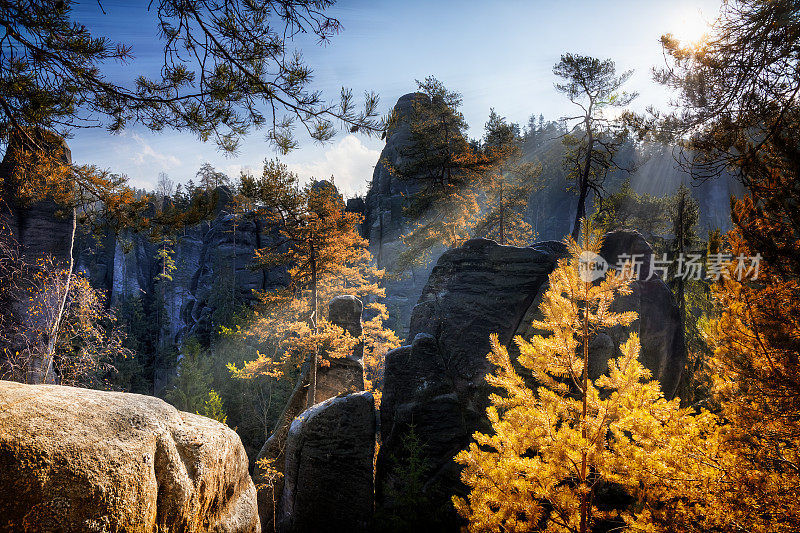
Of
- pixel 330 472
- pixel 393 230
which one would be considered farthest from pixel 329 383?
pixel 393 230

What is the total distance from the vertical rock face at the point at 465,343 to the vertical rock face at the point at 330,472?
0.78 metres

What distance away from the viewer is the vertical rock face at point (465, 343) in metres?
8.84

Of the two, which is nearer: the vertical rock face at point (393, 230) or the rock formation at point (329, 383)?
the rock formation at point (329, 383)

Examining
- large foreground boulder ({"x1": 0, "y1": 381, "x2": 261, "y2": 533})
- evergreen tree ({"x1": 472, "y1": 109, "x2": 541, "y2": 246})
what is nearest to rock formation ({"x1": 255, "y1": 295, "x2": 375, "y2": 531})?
large foreground boulder ({"x1": 0, "y1": 381, "x2": 261, "y2": 533})

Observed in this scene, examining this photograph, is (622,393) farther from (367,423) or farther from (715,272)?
(367,423)

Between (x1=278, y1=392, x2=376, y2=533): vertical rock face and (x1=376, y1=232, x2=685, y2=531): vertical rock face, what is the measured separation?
2.57 ft

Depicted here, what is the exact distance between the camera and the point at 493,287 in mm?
10742

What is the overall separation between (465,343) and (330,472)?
4.99m

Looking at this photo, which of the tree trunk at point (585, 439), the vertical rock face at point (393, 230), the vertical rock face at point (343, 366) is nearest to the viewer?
the tree trunk at point (585, 439)

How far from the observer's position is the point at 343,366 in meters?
13.6

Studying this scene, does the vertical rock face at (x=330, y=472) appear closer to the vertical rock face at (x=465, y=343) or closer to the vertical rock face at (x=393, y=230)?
the vertical rock face at (x=465, y=343)

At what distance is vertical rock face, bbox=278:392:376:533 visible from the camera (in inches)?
315

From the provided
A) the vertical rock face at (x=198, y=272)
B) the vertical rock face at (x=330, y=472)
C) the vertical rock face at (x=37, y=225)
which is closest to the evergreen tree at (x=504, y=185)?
the vertical rock face at (x=330, y=472)

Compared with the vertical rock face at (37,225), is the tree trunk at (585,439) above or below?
below
